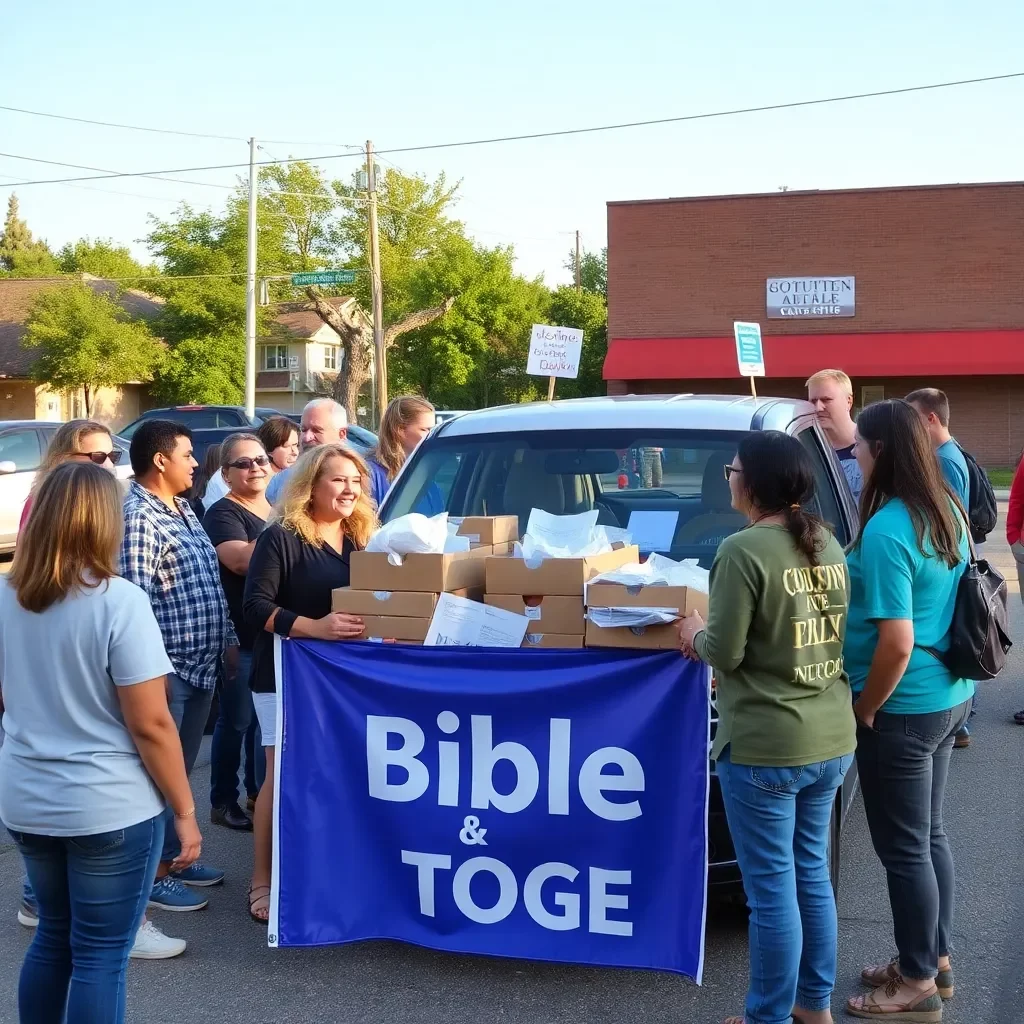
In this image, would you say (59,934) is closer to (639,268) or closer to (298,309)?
(639,268)

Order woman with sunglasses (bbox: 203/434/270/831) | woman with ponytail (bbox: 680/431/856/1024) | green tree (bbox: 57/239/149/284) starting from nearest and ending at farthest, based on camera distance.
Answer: woman with ponytail (bbox: 680/431/856/1024) → woman with sunglasses (bbox: 203/434/270/831) → green tree (bbox: 57/239/149/284)

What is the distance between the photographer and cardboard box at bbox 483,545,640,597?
3943mm

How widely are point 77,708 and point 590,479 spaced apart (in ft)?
9.21

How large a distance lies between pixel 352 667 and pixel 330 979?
1.08 meters

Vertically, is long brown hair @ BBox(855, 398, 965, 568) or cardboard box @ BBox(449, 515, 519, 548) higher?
long brown hair @ BBox(855, 398, 965, 568)

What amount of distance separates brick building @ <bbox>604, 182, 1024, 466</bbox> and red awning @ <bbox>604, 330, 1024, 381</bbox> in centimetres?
5

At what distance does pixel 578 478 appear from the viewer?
535 cm

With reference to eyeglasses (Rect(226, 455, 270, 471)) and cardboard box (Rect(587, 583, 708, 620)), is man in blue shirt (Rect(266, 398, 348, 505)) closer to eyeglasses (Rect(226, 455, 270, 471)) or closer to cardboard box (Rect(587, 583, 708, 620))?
eyeglasses (Rect(226, 455, 270, 471))

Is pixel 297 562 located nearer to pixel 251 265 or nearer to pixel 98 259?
pixel 251 265

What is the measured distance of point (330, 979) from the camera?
13.7 ft

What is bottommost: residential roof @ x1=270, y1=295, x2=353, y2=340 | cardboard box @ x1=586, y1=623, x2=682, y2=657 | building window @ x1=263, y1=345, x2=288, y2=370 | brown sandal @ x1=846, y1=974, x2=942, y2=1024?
brown sandal @ x1=846, y1=974, x2=942, y2=1024

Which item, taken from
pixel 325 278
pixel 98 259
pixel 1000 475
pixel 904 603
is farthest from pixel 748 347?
pixel 98 259

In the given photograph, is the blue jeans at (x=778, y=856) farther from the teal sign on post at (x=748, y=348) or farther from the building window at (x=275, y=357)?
the building window at (x=275, y=357)

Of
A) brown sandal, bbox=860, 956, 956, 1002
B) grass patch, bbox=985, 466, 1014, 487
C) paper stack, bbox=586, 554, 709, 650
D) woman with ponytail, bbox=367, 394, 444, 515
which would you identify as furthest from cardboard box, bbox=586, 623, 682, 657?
grass patch, bbox=985, 466, 1014, 487
